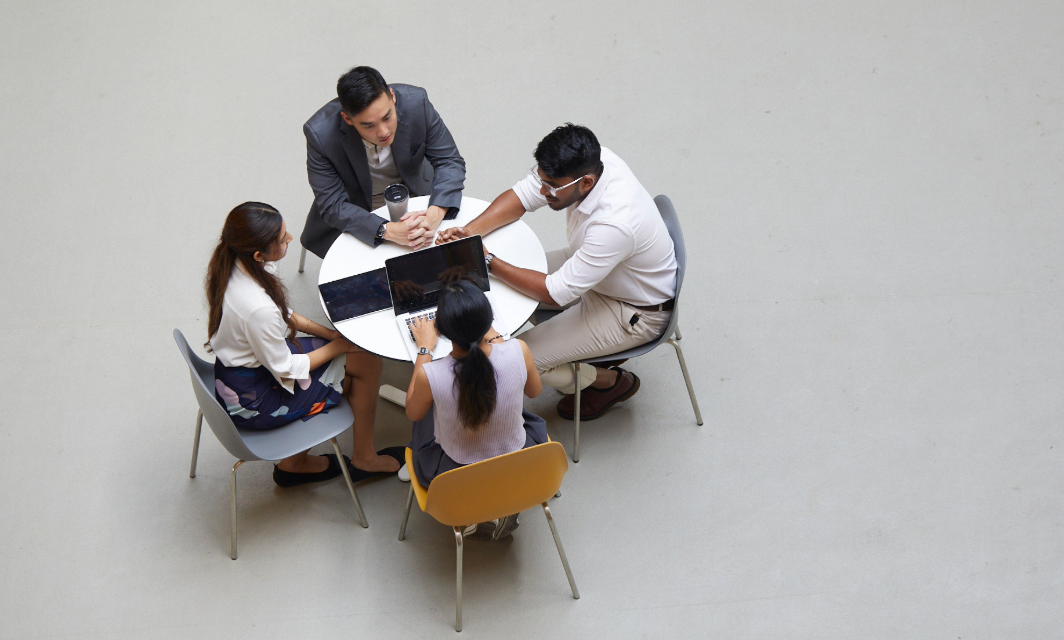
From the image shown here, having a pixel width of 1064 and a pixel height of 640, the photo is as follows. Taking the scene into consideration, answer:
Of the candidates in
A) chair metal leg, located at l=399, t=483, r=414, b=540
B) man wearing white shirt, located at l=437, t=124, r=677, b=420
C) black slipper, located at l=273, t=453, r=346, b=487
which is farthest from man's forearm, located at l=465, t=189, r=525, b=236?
black slipper, located at l=273, t=453, r=346, b=487

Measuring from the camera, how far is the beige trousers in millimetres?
2859

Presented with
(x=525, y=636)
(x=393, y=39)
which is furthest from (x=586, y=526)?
(x=393, y=39)

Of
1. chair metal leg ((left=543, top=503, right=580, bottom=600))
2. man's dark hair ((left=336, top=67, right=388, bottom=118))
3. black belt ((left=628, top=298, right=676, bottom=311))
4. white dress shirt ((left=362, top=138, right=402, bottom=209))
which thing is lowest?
chair metal leg ((left=543, top=503, right=580, bottom=600))

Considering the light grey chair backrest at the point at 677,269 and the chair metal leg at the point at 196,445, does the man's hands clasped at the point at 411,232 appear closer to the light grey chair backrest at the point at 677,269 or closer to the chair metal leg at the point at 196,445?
the light grey chair backrest at the point at 677,269

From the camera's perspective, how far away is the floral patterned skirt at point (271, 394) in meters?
2.58

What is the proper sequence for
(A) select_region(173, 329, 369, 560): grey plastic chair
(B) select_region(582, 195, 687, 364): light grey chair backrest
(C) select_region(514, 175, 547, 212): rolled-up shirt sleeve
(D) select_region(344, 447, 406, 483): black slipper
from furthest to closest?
(D) select_region(344, 447, 406, 483): black slipper < (C) select_region(514, 175, 547, 212): rolled-up shirt sleeve < (B) select_region(582, 195, 687, 364): light grey chair backrest < (A) select_region(173, 329, 369, 560): grey plastic chair

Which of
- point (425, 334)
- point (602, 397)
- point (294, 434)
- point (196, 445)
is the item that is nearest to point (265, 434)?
point (294, 434)

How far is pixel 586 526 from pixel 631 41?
107 inches

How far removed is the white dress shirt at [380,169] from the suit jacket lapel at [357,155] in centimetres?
2

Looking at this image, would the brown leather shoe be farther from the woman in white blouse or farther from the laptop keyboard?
the laptop keyboard

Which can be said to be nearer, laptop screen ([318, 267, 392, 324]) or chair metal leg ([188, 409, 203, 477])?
laptop screen ([318, 267, 392, 324])

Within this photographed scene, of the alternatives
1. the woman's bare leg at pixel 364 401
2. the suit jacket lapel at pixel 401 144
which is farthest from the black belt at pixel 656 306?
the suit jacket lapel at pixel 401 144

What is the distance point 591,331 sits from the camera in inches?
113

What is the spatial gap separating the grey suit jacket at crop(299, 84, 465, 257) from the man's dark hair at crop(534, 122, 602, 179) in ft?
1.75
